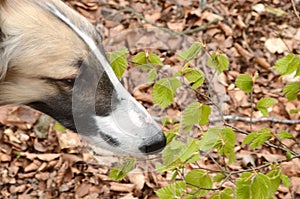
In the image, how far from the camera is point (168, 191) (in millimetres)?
2010

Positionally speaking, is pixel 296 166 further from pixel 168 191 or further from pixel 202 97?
pixel 168 191

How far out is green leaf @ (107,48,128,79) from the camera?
6.93ft

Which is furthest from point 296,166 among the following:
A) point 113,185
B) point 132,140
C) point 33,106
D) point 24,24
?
point 24,24

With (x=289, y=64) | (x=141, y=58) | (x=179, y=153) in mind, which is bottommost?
(x=179, y=153)

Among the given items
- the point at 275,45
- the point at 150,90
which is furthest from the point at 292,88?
the point at 275,45

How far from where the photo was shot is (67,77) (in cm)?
221

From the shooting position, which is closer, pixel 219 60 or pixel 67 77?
pixel 219 60

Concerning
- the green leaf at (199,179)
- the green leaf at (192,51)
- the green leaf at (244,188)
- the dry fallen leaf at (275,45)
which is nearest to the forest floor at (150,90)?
the dry fallen leaf at (275,45)

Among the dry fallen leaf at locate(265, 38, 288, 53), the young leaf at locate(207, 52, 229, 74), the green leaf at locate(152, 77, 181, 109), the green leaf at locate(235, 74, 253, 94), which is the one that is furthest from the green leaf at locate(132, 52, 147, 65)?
the dry fallen leaf at locate(265, 38, 288, 53)

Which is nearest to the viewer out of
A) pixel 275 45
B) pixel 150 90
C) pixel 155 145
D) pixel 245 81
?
pixel 245 81

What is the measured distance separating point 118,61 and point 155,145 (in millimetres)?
424

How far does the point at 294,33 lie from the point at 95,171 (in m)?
1.98

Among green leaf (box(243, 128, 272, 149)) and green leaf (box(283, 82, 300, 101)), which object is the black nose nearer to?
green leaf (box(243, 128, 272, 149))

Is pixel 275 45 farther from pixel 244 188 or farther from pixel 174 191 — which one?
pixel 244 188
